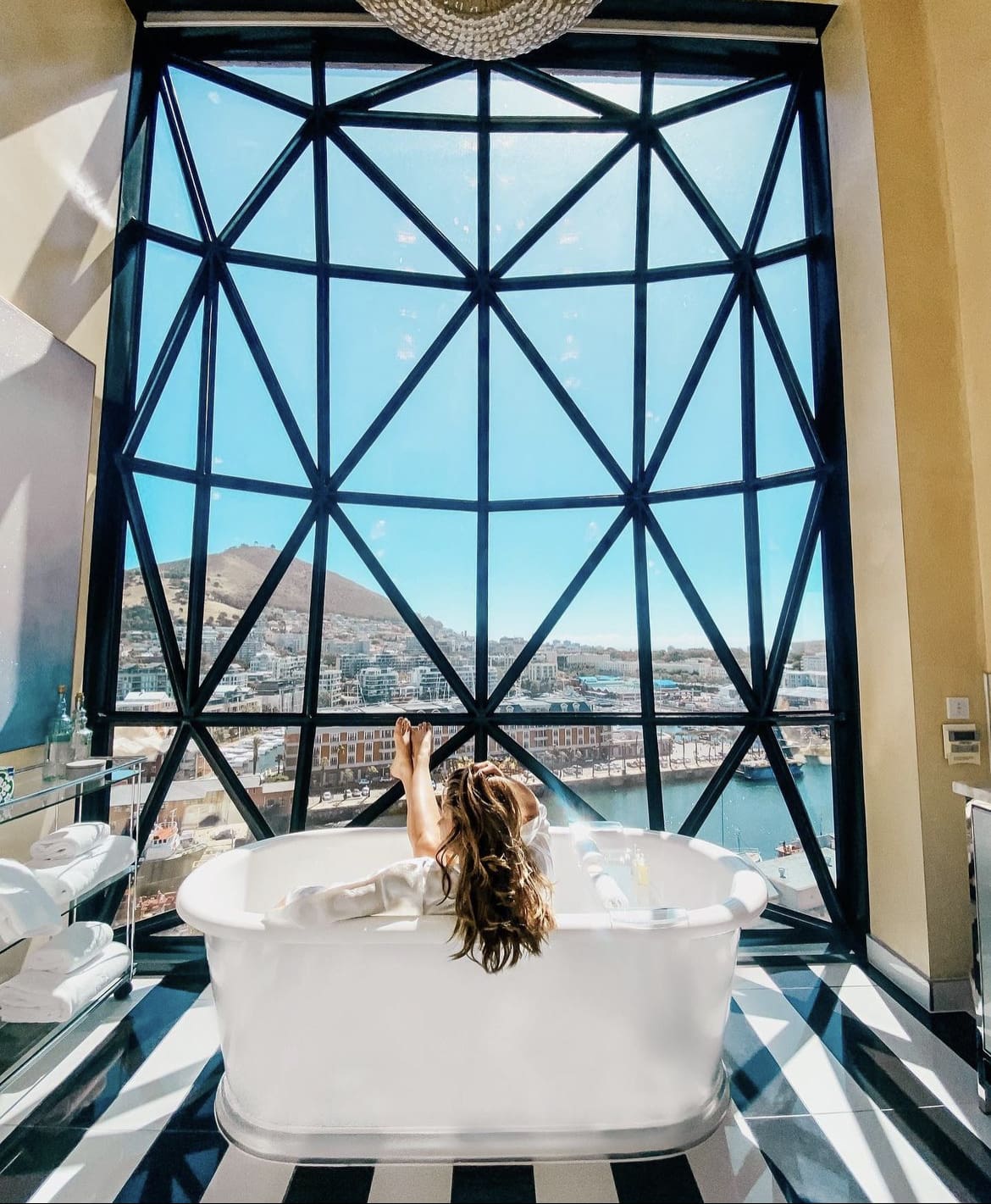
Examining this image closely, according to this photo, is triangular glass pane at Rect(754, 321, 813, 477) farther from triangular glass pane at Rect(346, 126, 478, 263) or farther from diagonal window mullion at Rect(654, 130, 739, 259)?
triangular glass pane at Rect(346, 126, 478, 263)

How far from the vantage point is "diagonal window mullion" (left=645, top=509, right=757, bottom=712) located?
3582mm

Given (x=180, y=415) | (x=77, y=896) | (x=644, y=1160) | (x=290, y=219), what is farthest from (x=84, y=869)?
(x=290, y=219)

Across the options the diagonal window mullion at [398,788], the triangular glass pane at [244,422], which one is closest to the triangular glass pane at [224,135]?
the triangular glass pane at [244,422]

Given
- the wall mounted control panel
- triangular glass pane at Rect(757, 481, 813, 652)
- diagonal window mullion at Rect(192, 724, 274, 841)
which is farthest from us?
triangular glass pane at Rect(757, 481, 813, 652)

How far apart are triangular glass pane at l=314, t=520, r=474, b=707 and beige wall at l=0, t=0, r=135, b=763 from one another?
4.32 feet

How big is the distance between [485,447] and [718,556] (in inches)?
64.9

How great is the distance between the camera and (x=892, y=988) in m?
2.81

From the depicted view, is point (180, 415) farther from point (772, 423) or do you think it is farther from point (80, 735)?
point (772, 423)

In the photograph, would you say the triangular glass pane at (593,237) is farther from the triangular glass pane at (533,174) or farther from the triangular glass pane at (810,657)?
the triangular glass pane at (810,657)

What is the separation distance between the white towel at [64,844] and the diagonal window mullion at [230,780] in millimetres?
908

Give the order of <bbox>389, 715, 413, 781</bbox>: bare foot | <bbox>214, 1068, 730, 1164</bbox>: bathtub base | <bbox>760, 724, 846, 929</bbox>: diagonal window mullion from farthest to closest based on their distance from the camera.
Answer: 1. <bbox>760, 724, 846, 929</bbox>: diagonal window mullion
2. <bbox>389, 715, 413, 781</bbox>: bare foot
3. <bbox>214, 1068, 730, 1164</bbox>: bathtub base

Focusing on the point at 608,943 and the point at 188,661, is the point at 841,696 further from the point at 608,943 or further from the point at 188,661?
the point at 188,661

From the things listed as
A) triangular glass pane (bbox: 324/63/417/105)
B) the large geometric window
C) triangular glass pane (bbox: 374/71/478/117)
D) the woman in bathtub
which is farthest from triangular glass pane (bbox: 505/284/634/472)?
the woman in bathtub

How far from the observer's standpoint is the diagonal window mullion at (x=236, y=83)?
361cm
